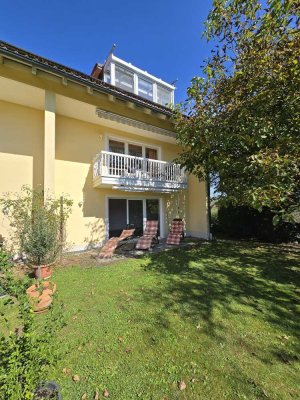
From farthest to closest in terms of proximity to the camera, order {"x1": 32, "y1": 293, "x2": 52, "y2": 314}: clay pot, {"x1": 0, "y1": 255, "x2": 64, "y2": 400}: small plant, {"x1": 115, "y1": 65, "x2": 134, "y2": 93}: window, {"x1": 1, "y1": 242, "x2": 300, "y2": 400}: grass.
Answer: {"x1": 115, "y1": 65, "x2": 134, "y2": 93}: window
{"x1": 32, "y1": 293, "x2": 52, "y2": 314}: clay pot
{"x1": 1, "y1": 242, "x2": 300, "y2": 400}: grass
{"x1": 0, "y1": 255, "x2": 64, "y2": 400}: small plant

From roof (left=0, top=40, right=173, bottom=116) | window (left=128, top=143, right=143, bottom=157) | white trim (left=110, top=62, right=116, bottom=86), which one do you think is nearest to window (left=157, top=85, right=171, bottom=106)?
white trim (left=110, top=62, right=116, bottom=86)

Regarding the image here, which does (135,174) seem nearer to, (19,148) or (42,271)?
(19,148)

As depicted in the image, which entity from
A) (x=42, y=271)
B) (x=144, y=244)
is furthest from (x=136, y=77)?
(x=42, y=271)

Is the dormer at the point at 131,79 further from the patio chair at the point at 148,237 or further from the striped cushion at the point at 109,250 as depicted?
the striped cushion at the point at 109,250

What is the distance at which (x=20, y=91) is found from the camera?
7871 mm

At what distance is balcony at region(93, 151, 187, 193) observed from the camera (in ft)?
32.3

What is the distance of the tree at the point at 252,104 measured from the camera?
195 inches

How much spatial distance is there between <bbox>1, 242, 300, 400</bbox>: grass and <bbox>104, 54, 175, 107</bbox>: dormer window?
43.0 ft

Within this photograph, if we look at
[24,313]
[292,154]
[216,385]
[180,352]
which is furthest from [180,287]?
[292,154]

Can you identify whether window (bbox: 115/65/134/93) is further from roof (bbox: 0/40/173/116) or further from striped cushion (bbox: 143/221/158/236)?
striped cushion (bbox: 143/221/158/236)

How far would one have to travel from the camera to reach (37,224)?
22.4ft

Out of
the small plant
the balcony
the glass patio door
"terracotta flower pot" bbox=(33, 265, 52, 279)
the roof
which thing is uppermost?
the roof

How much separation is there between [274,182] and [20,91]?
938 cm

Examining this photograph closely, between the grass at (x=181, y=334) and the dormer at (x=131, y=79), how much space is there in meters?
13.1
